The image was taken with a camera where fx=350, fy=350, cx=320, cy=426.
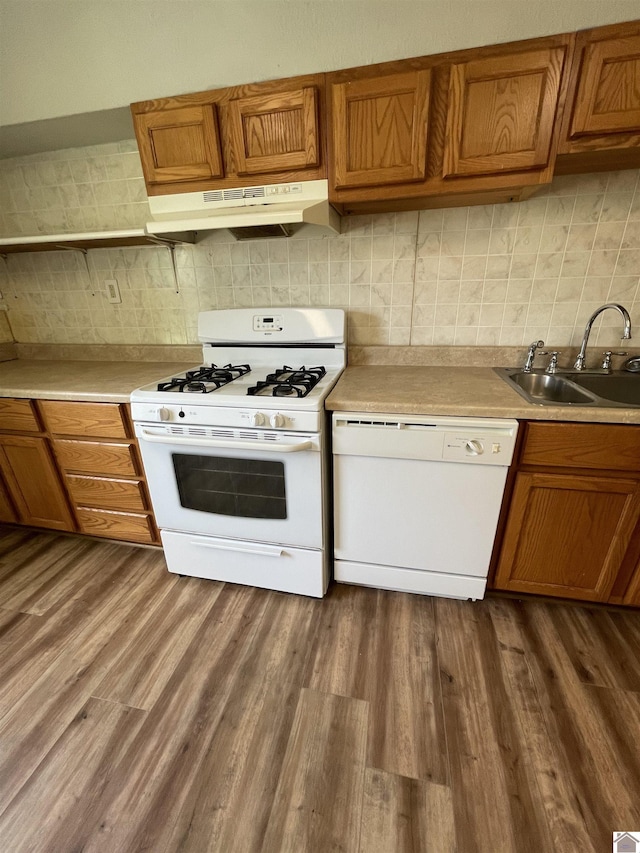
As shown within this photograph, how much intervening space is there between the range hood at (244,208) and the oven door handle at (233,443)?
2.68ft

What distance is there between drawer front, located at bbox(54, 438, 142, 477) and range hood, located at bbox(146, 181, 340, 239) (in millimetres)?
975

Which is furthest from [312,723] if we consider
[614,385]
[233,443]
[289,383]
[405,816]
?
[614,385]

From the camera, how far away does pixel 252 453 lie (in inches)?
53.7

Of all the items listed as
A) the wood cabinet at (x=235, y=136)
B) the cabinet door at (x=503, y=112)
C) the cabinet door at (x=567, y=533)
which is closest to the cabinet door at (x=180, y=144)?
the wood cabinet at (x=235, y=136)

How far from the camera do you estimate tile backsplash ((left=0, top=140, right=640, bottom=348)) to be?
4.99ft

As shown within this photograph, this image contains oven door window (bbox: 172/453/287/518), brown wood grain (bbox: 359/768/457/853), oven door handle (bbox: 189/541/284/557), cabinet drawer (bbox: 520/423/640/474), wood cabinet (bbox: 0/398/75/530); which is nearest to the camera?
brown wood grain (bbox: 359/768/457/853)

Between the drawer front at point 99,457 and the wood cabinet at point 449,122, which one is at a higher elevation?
the wood cabinet at point 449,122

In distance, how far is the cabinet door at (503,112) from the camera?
1.12 m

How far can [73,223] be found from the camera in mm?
1984

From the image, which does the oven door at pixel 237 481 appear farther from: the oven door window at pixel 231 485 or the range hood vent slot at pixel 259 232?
the range hood vent slot at pixel 259 232

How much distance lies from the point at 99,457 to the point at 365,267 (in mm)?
1598

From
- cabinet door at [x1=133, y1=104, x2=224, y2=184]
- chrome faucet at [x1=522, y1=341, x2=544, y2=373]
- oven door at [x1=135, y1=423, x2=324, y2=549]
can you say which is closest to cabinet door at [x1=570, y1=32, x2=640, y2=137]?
chrome faucet at [x1=522, y1=341, x2=544, y2=373]

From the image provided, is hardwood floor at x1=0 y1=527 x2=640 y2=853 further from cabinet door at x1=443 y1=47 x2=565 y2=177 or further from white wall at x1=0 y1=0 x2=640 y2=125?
white wall at x1=0 y1=0 x2=640 y2=125

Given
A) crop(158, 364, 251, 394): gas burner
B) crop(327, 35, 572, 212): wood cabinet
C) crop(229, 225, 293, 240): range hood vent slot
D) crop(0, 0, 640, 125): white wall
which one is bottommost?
crop(158, 364, 251, 394): gas burner
